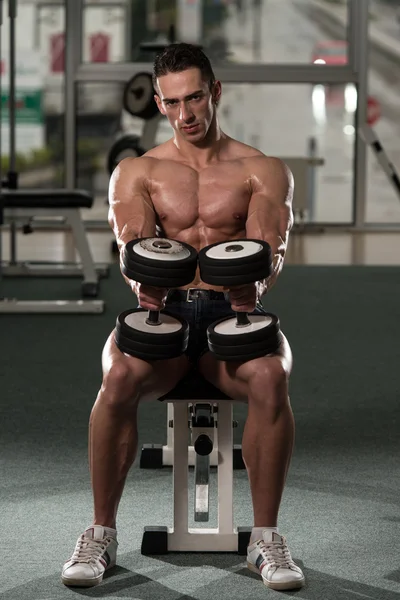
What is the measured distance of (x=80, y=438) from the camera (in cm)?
357

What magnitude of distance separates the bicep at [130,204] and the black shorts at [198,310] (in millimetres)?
177

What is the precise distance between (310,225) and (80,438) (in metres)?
6.92

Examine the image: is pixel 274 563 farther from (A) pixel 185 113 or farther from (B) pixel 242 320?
(A) pixel 185 113

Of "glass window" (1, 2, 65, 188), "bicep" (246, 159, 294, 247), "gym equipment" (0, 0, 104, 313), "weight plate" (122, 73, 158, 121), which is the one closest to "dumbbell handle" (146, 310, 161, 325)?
"bicep" (246, 159, 294, 247)

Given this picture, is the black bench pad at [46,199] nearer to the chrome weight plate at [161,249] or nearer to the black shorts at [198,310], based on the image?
the black shorts at [198,310]

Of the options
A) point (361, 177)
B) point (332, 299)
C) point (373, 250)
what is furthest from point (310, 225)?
point (332, 299)

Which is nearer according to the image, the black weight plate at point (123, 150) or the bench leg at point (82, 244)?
the bench leg at point (82, 244)

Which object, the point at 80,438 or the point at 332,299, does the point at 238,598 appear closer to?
the point at 80,438

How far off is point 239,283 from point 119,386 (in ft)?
1.17

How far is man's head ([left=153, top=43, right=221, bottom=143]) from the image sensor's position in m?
2.59

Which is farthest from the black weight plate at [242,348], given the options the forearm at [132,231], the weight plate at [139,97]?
the weight plate at [139,97]

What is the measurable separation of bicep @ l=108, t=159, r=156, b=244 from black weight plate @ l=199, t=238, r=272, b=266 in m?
0.27

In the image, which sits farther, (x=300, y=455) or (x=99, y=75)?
(x=99, y=75)

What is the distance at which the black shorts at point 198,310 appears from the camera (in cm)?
259
